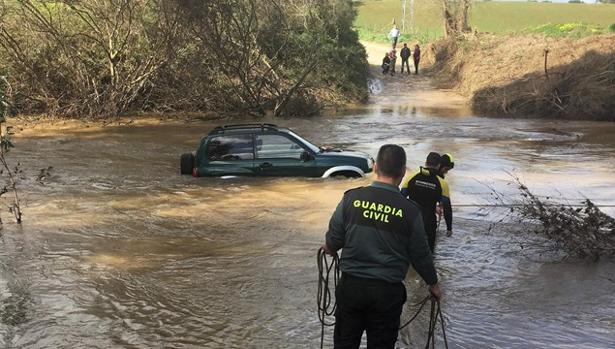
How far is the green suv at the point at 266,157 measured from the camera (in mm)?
12672

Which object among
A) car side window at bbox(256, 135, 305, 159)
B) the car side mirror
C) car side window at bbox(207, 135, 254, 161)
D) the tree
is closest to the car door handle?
car side window at bbox(256, 135, 305, 159)

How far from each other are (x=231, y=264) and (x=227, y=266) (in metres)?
0.10

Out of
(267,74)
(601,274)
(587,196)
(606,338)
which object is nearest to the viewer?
(606,338)

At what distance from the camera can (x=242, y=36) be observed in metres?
24.4

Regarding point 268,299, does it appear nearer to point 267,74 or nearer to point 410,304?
point 410,304

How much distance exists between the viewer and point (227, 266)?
8039mm

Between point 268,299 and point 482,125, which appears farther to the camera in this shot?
point 482,125

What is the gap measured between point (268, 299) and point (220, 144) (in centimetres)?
640

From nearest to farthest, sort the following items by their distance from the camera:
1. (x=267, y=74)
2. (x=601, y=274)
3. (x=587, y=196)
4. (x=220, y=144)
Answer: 1. (x=601, y=274)
2. (x=587, y=196)
3. (x=220, y=144)
4. (x=267, y=74)

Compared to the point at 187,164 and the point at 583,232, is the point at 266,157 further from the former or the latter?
the point at 583,232

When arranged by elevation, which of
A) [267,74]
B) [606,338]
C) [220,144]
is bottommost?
[606,338]

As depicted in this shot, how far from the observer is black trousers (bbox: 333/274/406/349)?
3.91m

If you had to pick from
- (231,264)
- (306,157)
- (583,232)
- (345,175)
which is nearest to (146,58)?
(306,157)

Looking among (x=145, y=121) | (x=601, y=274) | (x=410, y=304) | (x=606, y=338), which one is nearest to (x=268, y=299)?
(x=410, y=304)
